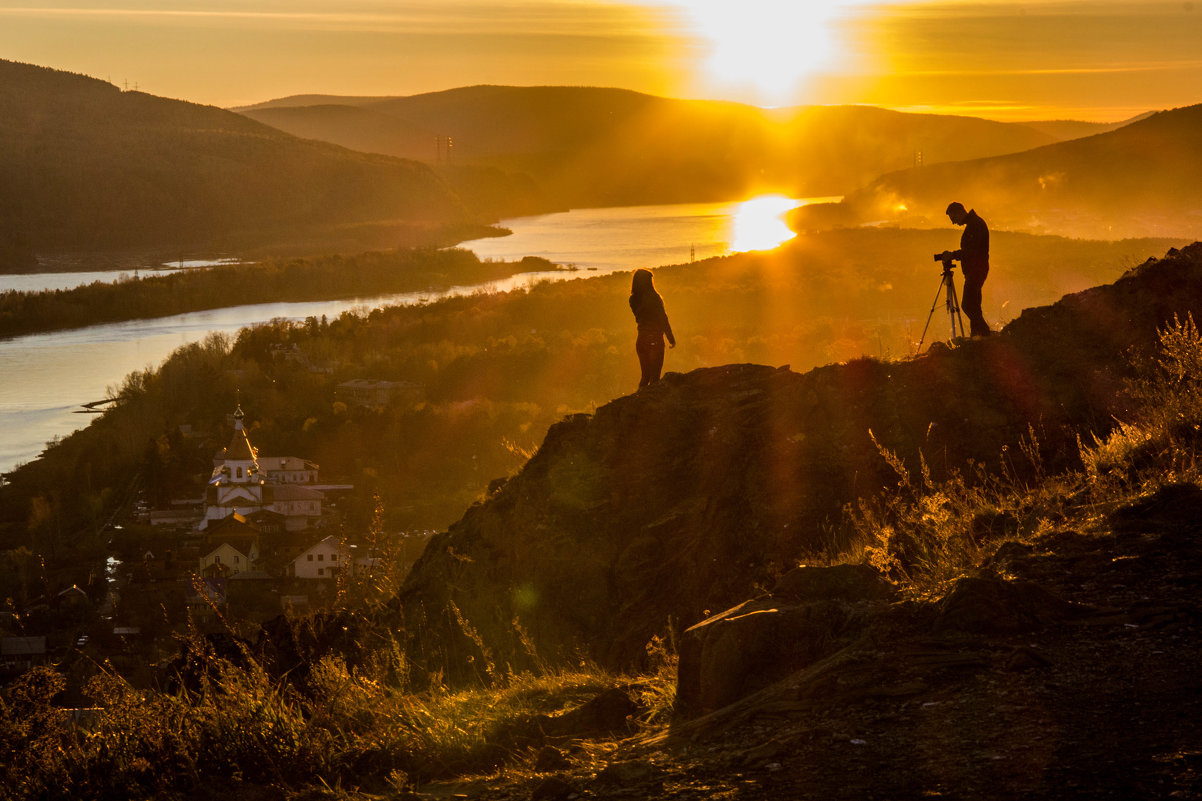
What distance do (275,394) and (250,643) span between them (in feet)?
130

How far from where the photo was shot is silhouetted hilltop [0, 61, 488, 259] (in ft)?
484

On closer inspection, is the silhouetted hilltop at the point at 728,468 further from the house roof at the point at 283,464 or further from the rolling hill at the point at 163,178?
the rolling hill at the point at 163,178

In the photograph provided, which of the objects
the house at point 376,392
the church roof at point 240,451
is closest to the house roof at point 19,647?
the church roof at point 240,451

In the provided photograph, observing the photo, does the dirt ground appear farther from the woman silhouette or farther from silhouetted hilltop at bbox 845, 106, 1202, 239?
silhouetted hilltop at bbox 845, 106, 1202, 239

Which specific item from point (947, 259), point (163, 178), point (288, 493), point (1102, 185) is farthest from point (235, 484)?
point (163, 178)

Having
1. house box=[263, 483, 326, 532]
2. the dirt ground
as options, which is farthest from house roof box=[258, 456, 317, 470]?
the dirt ground

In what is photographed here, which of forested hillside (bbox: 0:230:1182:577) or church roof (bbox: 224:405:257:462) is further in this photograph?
church roof (bbox: 224:405:257:462)

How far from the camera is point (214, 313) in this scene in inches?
3479

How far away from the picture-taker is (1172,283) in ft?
33.5

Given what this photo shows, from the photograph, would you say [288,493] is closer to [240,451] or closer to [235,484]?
[235,484]

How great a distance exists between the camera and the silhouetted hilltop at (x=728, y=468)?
8.97 metres

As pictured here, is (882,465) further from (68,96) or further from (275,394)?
(68,96)

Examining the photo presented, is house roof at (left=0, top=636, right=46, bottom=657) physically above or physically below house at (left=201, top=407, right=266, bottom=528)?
below

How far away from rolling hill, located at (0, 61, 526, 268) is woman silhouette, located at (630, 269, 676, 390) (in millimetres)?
133988
